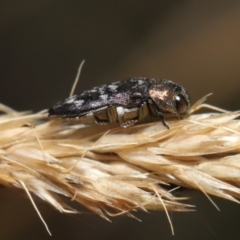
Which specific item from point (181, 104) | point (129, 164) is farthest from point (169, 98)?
point (129, 164)

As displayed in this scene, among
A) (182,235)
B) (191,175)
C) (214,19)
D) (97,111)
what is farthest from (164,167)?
(214,19)

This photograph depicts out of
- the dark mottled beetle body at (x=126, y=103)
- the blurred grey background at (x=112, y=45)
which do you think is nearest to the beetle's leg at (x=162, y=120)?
the dark mottled beetle body at (x=126, y=103)

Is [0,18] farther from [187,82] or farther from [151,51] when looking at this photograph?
[187,82]

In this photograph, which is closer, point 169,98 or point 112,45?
point 169,98

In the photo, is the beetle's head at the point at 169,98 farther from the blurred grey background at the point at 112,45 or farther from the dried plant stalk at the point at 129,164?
the blurred grey background at the point at 112,45

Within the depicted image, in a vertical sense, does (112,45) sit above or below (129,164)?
above

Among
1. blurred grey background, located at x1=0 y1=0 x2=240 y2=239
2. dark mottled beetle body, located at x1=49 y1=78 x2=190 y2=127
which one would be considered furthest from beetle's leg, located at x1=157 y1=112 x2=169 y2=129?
blurred grey background, located at x1=0 y1=0 x2=240 y2=239

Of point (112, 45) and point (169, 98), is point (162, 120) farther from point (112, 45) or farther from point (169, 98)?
point (112, 45)
